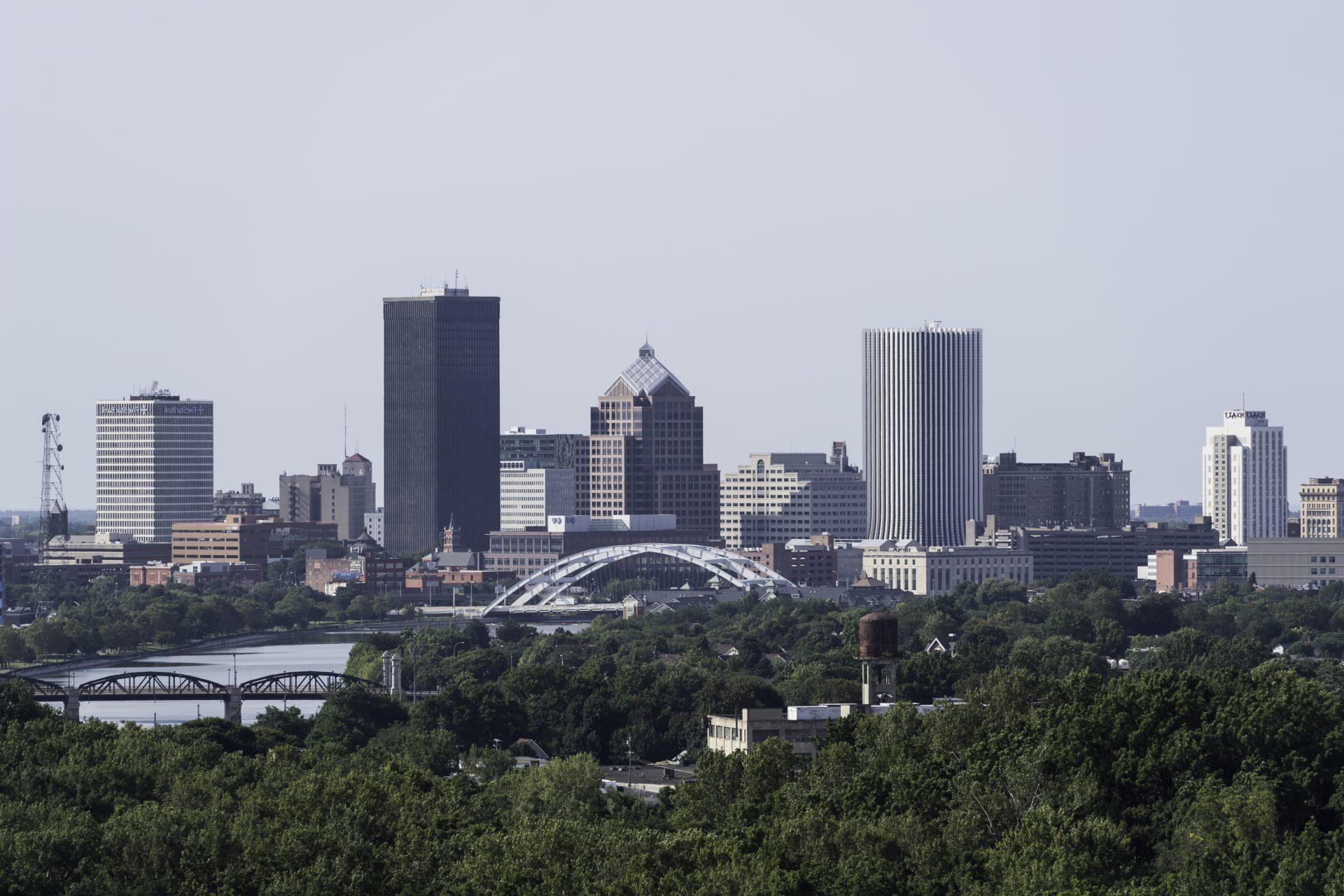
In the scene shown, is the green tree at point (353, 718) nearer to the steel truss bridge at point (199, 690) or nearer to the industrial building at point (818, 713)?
the steel truss bridge at point (199, 690)

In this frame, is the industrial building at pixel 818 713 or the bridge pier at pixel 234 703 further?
the bridge pier at pixel 234 703

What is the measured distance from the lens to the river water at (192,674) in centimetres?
14238

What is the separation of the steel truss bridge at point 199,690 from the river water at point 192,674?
987mm

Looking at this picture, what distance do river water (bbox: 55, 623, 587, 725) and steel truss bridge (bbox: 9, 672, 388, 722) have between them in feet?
3.24

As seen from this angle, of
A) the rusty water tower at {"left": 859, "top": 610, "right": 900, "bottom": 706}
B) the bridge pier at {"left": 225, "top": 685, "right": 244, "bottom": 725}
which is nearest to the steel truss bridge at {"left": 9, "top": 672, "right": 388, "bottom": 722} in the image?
the bridge pier at {"left": 225, "top": 685, "right": 244, "bottom": 725}

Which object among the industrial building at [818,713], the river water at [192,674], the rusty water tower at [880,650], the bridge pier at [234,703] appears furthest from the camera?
the river water at [192,674]

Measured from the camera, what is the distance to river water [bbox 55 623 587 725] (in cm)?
14238

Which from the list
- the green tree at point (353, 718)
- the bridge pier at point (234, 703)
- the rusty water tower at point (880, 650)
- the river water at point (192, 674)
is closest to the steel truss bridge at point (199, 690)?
the bridge pier at point (234, 703)

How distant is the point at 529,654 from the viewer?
556 feet

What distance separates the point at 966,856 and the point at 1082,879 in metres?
4.50

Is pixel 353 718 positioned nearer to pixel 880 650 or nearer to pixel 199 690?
pixel 880 650

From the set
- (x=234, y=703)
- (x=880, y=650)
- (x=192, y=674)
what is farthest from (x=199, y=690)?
(x=880, y=650)

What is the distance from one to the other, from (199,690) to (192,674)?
31.0 meters

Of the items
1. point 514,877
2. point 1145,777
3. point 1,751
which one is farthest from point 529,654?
point 514,877
